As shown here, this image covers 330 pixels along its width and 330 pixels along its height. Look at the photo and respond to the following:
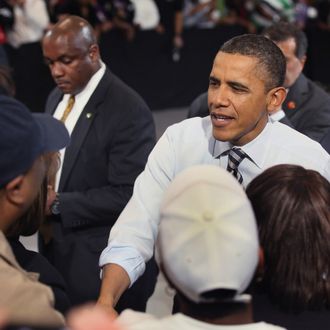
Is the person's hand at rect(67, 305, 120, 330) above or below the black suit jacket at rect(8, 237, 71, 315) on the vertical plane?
above

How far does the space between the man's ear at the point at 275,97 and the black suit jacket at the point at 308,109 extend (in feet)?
3.69

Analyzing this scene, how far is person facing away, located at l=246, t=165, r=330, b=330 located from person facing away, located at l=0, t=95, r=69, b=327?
1.85 ft

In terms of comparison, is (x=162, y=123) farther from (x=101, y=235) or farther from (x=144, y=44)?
(x=101, y=235)

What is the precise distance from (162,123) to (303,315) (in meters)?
7.09

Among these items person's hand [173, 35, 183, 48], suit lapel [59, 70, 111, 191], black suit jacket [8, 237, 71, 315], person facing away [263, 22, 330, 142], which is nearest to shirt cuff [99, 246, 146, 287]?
black suit jacket [8, 237, 71, 315]

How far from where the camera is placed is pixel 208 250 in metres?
1.48

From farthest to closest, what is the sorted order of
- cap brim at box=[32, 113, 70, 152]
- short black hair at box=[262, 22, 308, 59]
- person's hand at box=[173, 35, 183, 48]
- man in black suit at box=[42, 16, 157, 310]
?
1. person's hand at box=[173, 35, 183, 48]
2. short black hair at box=[262, 22, 308, 59]
3. man in black suit at box=[42, 16, 157, 310]
4. cap brim at box=[32, 113, 70, 152]

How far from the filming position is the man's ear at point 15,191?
1760 millimetres

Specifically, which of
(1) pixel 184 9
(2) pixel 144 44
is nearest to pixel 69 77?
(2) pixel 144 44

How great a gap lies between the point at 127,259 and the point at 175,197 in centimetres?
92

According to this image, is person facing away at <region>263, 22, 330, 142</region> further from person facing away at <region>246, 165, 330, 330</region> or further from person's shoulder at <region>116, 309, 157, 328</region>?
person's shoulder at <region>116, 309, 157, 328</region>

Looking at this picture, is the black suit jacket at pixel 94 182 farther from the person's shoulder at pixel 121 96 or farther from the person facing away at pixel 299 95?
the person facing away at pixel 299 95

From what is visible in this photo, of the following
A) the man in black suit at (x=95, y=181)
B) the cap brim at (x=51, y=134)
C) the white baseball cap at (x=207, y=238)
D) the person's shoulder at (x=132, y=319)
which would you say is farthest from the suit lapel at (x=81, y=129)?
the white baseball cap at (x=207, y=238)

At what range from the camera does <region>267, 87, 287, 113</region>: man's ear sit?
2682 mm
